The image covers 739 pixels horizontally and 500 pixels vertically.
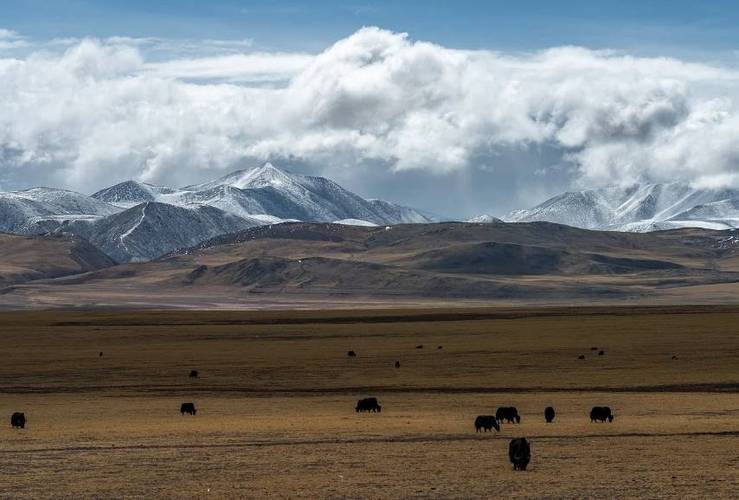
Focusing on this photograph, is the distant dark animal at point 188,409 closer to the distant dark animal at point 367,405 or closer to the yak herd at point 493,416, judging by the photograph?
the yak herd at point 493,416

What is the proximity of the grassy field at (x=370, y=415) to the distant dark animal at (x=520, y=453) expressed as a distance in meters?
0.56

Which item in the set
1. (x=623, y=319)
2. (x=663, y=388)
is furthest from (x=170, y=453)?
(x=623, y=319)

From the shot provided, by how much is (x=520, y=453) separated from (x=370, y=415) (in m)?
17.7

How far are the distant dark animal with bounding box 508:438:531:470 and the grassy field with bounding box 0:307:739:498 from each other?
1.85ft

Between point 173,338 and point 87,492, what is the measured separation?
87141 millimetres

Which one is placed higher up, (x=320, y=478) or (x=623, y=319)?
(x=623, y=319)

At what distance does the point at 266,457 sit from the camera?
3247 centimetres

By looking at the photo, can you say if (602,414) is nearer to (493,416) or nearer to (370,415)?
(493,416)

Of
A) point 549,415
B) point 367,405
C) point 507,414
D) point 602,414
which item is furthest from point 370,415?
point 602,414

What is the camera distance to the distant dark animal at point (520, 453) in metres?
28.8

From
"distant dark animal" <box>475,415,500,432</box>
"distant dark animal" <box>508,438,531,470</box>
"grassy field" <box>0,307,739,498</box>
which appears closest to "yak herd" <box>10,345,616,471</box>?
"distant dark animal" <box>475,415,500,432</box>

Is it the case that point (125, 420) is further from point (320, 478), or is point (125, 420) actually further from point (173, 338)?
point (173, 338)

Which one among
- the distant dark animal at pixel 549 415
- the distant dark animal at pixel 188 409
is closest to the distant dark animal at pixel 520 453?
the distant dark animal at pixel 549 415

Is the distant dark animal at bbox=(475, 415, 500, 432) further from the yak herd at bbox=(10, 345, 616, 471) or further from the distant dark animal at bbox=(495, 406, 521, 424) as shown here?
the distant dark animal at bbox=(495, 406, 521, 424)
